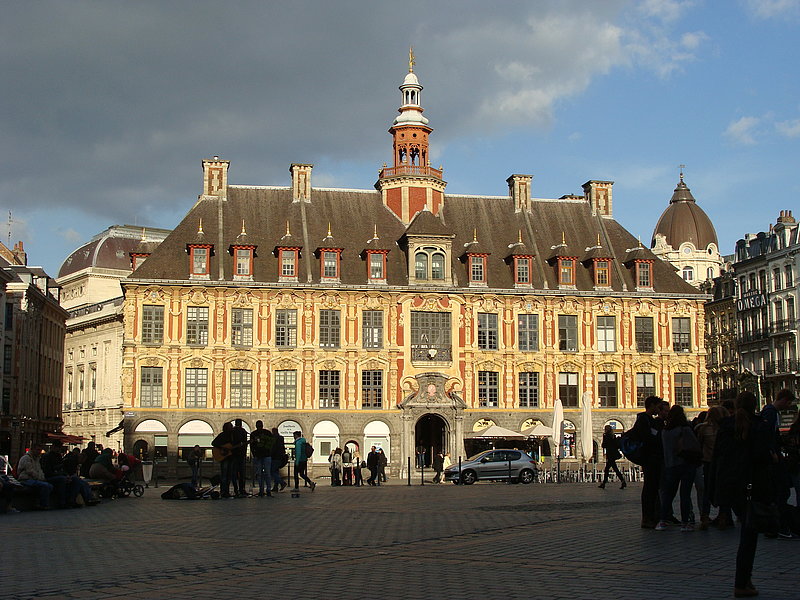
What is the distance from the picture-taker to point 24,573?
11977 mm

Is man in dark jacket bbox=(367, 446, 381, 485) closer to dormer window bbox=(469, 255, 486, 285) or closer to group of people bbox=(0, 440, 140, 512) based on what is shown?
group of people bbox=(0, 440, 140, 512)

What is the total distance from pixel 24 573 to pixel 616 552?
24.0 ft

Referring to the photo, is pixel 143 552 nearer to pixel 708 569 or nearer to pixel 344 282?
pixel 708 569

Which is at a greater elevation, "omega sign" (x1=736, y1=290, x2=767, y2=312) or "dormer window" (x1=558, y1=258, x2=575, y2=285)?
"omega sign" (x1=736, y1=290, x2=767, y2=312)

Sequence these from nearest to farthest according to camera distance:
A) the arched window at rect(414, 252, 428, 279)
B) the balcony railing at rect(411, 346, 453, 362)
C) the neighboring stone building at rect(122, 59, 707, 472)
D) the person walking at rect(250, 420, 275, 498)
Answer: the person walking at rect(250, 420, 275, 498) < the neighboring stone building at rect(122, 59, 707, 472) < the balcony railing at rect(411, 346, 453, 362) < the arched window at rect(414, 252, 428, 279)

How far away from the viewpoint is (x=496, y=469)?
1713 inches

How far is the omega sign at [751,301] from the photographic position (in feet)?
281

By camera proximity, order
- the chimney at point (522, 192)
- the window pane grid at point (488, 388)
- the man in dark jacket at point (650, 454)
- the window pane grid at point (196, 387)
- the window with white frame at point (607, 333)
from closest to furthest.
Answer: the man in dark jacket at point (650, 454)
the window pane grid at point (196, 387)
the window pane grid at point (488, 388)
the window with white frame at point (607, 333)
the chimney at point (522, 192)

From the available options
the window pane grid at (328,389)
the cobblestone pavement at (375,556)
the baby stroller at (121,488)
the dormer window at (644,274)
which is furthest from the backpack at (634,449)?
the dormer window at (644,274)

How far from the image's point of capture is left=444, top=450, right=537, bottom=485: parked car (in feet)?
141

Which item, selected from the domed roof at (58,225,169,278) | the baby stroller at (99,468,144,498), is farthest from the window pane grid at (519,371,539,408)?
the domed roof at (58,225,169,278)

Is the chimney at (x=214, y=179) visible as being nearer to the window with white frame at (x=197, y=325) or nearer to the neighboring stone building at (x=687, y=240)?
the window with white frame at (x=197, y=325)

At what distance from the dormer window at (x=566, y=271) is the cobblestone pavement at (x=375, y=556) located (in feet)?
131

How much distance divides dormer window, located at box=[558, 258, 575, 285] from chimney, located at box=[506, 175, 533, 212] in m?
5.48
